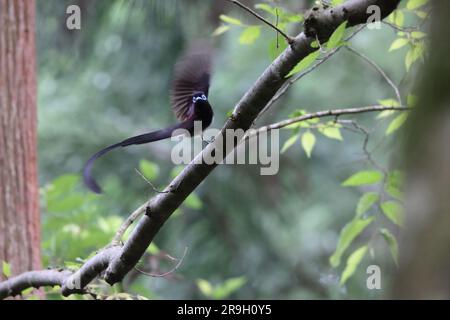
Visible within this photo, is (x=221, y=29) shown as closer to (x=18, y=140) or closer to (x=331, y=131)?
(x=331, y=131)

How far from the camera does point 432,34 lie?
2.40 ft

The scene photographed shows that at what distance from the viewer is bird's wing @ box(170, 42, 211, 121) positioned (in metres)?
1.70

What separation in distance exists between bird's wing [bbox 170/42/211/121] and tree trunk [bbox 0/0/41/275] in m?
1.19

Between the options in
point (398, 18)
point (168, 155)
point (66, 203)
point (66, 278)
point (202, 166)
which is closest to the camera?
point (202, 166)

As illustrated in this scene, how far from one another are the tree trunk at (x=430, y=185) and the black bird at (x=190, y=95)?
Result: 948mm

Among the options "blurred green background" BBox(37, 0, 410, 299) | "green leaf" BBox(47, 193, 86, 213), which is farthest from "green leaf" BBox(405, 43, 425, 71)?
"blurred green background" BBox(37, 0, 410, 299)

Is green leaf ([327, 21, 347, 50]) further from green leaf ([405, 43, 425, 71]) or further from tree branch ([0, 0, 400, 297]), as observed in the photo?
green leaf ([405, 43, 425, 71])

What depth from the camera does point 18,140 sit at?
8.98ft

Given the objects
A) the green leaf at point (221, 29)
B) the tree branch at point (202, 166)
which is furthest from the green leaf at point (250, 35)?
the tree branch at point (202, 166)

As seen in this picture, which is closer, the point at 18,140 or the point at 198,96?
the point at 198,96

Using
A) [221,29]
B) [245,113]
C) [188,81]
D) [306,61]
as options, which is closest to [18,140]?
[221,29]

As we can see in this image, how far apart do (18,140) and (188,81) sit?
4.11 ft
